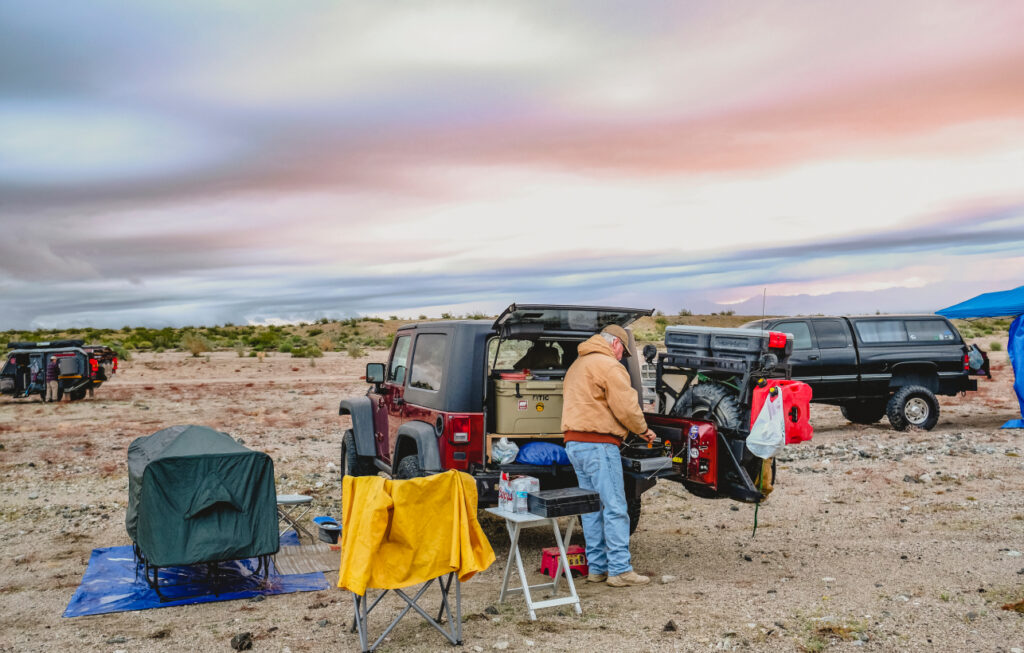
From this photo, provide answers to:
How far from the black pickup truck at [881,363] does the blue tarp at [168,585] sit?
9.74 meters

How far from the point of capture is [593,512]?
6.09 m

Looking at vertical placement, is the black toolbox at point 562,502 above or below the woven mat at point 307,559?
above

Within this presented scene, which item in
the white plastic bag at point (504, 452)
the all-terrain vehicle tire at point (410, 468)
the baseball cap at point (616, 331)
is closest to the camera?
the baseball cap at point (616, 331)

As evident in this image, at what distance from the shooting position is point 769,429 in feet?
21.1

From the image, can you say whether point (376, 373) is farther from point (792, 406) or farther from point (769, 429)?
point (792, 406)

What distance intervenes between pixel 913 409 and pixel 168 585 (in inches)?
500

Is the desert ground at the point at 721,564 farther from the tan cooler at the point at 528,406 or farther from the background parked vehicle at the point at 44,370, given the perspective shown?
the background parked vehicle at the point at 44,370

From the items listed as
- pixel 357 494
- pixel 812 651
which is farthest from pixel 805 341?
pixel 357 494

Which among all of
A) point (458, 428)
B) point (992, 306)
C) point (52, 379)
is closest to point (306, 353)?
point (52, 379)

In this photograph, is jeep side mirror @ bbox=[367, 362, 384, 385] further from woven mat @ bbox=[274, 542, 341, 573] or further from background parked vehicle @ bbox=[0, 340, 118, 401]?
background parked vehicle @ bbox=[0, 340, 118, 401]

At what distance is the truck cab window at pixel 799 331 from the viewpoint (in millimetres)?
14461

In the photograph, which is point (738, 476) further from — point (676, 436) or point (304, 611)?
point (304, 611)

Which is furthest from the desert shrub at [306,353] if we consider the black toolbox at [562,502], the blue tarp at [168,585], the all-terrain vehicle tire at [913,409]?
the black toolbox at [562,502]

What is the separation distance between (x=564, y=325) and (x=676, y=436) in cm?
137
